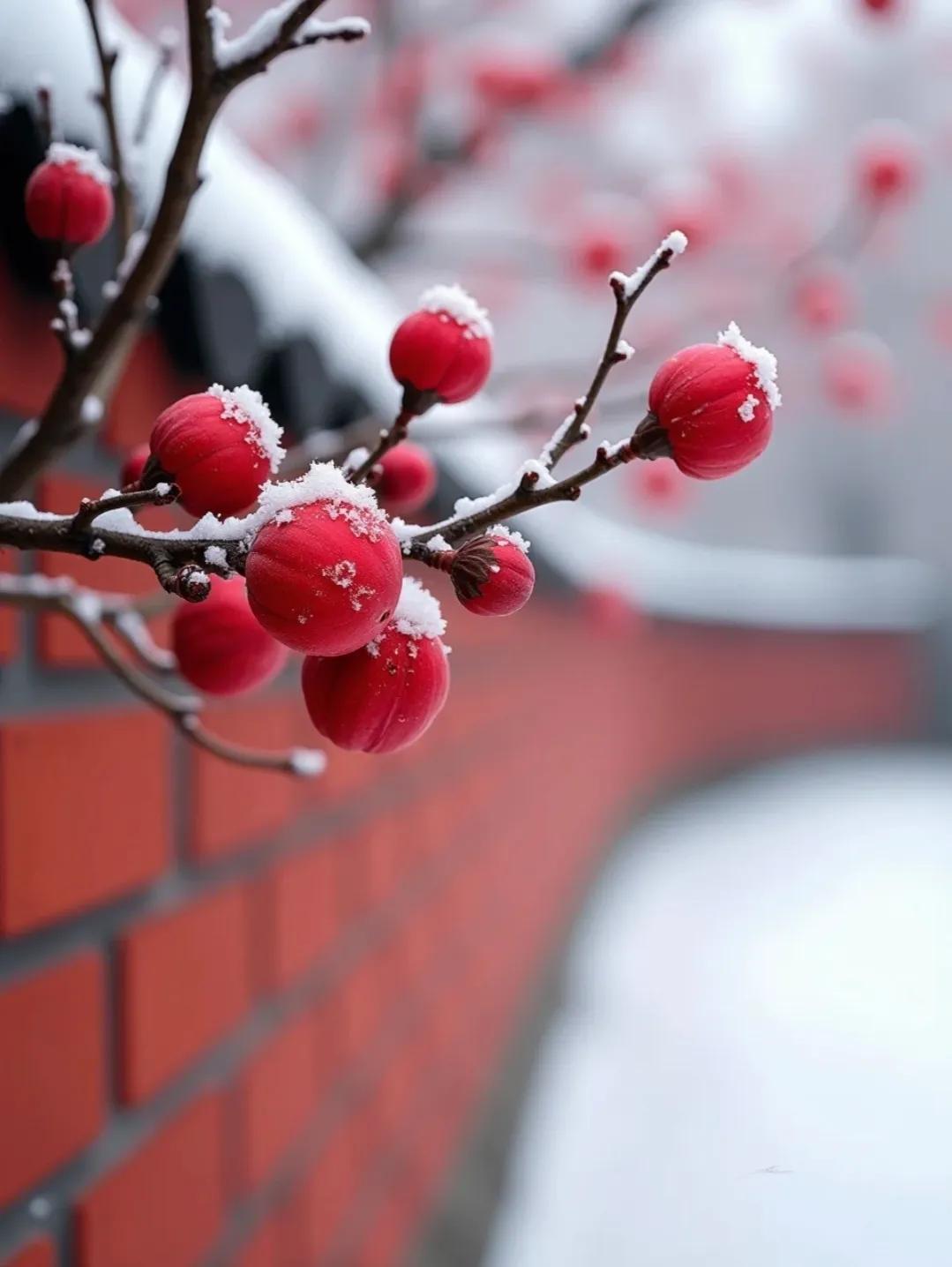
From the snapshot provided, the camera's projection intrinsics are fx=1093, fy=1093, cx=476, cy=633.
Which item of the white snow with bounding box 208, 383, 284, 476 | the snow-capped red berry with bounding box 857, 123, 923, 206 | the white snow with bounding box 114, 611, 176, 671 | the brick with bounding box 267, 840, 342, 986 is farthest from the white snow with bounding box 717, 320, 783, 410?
the snow-capped red berry with bounding box 857, 123, 923, 206

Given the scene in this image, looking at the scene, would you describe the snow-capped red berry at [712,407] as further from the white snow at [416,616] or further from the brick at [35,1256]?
the brick at [35,1256]

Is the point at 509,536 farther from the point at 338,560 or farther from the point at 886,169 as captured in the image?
the point at 886,169

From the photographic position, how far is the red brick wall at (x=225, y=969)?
0.52m

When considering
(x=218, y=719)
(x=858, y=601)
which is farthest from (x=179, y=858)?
(x=858, y=601)

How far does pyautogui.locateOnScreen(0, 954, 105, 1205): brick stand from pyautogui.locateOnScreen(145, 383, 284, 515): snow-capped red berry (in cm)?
35

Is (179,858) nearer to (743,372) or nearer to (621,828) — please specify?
(743,372)

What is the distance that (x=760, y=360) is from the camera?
10.1 inches

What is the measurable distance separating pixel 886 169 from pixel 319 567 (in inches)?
37.0

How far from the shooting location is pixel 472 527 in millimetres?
242

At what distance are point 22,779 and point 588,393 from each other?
1.24 ft

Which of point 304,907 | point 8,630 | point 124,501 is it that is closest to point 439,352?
point 124,501

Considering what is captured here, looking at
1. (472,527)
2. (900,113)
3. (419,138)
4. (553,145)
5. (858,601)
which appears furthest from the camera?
(900,113)

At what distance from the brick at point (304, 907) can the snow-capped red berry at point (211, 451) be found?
635mm

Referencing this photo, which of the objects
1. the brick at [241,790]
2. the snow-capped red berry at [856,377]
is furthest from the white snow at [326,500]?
the snow-capped red berry at [856,377]
